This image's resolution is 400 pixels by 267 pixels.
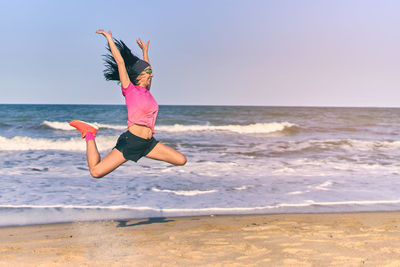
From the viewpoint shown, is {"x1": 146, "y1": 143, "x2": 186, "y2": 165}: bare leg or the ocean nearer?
{"x1": 146, "y1": 143, "x2": 186, "y2": 165}: bare leg

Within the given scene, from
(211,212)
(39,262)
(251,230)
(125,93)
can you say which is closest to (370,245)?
(251,230)

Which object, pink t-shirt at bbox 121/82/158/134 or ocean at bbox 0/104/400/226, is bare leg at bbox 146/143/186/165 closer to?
pink t-shirt at bbox 121/82/158/134

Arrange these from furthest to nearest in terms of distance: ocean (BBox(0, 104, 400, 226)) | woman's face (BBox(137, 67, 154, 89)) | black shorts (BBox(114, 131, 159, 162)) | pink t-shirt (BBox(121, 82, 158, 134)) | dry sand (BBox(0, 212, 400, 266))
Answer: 1. ocean (BBox(0, 104, 400, 226))
2. woman's face (BBox(137, 67, 154, 89))
3. black shorts (BBox(114, 131, 159, 162))
4. pink t-shirt (BBox(121, 82, 158, 134))
5. dry sand (BBox(0, 212, 400, 266))

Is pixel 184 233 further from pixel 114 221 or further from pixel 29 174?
pixel 29 174

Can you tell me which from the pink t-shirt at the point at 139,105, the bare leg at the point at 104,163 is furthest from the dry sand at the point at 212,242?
the pink t-shirt at the point at 139,105

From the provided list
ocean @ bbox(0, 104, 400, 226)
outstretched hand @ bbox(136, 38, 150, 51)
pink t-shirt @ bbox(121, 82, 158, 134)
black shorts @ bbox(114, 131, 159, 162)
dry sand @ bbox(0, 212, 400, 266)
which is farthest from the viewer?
ocean @ bbox(0, 104, 400, 226)

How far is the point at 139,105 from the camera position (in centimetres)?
460

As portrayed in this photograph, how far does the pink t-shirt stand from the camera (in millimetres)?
4586

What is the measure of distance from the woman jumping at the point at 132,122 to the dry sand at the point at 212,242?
3.31 feet

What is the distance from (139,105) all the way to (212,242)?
1964 millimetres

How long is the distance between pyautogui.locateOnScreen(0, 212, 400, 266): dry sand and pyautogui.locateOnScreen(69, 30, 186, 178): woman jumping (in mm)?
1010

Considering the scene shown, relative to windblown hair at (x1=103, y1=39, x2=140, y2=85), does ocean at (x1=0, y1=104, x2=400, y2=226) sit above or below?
below

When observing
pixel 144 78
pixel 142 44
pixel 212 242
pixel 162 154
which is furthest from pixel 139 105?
pixel 212 242

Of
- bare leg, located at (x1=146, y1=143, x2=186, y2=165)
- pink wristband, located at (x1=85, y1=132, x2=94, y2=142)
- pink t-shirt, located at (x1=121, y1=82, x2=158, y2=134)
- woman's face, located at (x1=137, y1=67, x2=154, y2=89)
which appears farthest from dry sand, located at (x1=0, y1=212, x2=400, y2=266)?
woman's face, located at (x1=137, y1=67, x2=154, y2=89)
